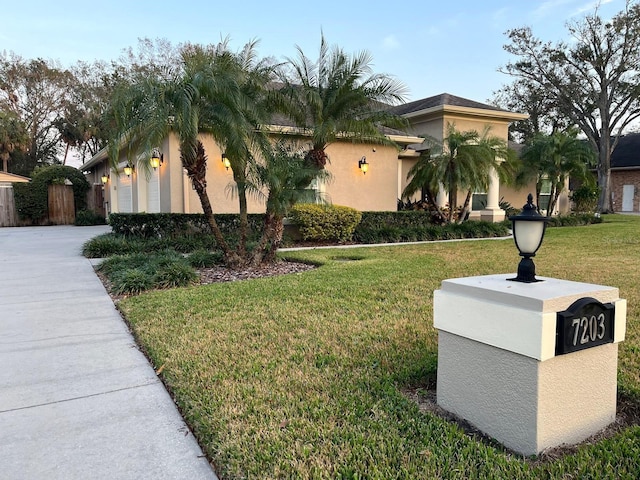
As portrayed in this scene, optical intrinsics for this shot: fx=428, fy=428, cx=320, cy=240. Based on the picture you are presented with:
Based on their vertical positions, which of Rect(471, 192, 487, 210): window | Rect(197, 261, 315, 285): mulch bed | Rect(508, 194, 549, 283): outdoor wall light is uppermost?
Rect(471, 192, 487, 210): window

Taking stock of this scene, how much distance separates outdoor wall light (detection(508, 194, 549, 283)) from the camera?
8.54 ft

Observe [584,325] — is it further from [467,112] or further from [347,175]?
[467,112]

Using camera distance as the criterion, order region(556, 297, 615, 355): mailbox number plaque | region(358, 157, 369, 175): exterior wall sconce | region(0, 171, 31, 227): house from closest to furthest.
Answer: region(556, 297, 615, 355): mailbox number plaque, region(358, 157, 369, 175): exterior wall sconce, region(0, 171, 31, 227): house

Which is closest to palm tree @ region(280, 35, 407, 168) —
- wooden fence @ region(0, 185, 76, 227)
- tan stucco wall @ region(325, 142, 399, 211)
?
tan stucco wall @ region(325, 142, 399, 211)

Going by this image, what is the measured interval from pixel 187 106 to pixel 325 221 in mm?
6445

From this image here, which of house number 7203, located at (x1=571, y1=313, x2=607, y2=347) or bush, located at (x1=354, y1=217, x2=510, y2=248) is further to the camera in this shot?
bush, located at (x1=354, y1=217, x2=510, y2=248)

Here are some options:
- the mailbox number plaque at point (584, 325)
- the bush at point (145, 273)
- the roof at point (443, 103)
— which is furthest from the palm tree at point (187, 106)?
the roof at point (443, 103)

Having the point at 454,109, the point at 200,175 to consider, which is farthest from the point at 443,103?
the point at 200,175

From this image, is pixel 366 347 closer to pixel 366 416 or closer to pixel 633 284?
pixel 366 416

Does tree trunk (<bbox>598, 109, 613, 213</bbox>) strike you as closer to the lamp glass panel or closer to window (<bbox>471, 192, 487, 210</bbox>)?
window (<bbox>471, 192, 487, 210</bbox>)

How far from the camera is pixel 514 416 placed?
7.68ft

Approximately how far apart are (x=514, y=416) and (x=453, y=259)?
290 inches

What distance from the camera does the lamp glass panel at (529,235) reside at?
8.61 feet

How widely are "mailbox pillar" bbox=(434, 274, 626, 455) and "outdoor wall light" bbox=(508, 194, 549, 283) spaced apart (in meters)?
0.10
